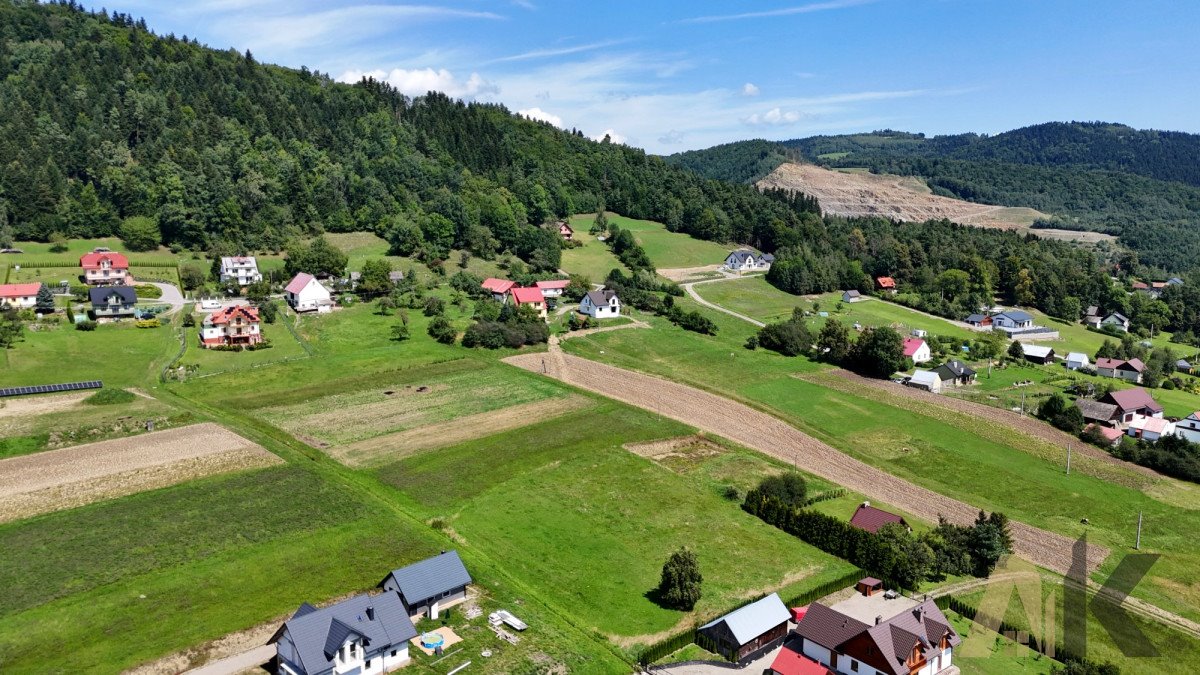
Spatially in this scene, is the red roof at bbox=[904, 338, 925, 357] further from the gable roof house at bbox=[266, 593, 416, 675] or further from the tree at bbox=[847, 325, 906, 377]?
the gable roof house at bbox=[266, 593, 416, 675]

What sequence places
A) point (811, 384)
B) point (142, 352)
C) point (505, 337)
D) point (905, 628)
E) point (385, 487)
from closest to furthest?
point (905, 628)
point (385, 487)
point (142, 352)
point (811, 384)
point (505, 337)

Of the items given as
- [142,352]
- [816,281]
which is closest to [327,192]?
[142,352]

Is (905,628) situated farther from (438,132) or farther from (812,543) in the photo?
(438,132)

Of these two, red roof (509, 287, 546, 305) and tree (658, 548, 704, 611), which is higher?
red roof (509, 287, 546, 305)

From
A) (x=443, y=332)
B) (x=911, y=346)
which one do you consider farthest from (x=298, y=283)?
(x=911, y=346)

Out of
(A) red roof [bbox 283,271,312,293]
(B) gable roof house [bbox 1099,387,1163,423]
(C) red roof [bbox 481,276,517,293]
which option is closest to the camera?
(B) gable roof house [bbox 1099,387,1163,423]

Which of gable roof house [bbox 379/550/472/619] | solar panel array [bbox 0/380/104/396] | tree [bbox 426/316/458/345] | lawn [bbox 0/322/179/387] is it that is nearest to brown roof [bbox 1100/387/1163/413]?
gable roof house [bbox 379/550/472/619]
